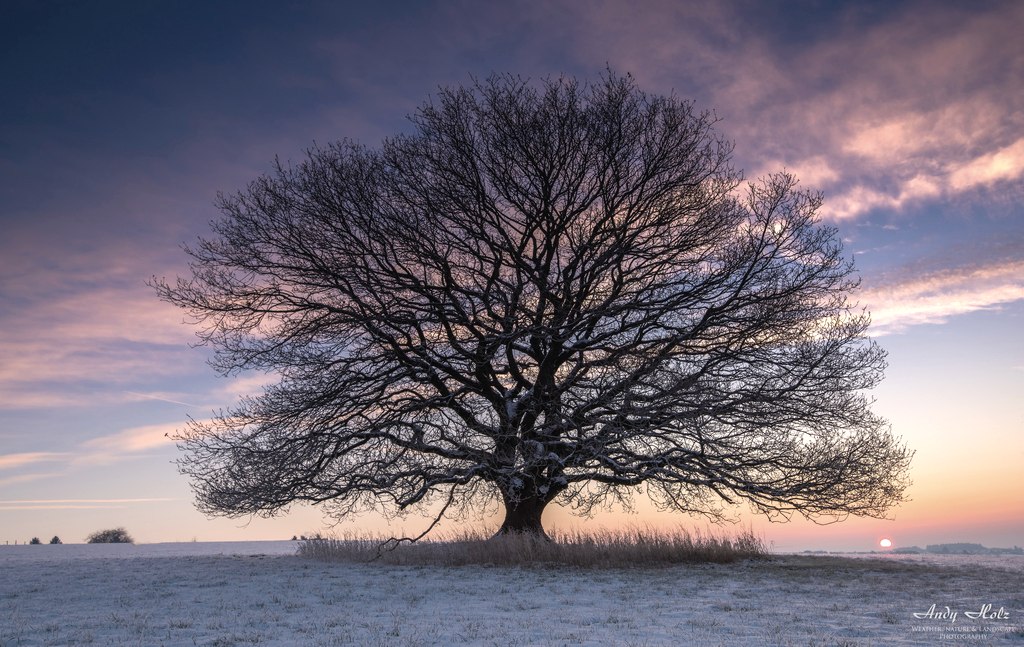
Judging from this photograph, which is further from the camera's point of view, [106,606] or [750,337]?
[750,337]

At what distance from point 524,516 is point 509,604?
Result: 23.1 ft

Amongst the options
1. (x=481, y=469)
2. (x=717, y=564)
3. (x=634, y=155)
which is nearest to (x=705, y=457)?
(x=717, y=564)

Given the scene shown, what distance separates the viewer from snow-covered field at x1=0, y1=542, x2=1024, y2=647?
8.40 meters

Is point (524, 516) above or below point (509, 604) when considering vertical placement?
above

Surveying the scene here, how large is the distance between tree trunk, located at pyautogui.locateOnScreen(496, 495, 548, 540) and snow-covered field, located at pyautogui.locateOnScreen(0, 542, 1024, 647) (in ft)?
7.15

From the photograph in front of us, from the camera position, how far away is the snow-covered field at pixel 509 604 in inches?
331

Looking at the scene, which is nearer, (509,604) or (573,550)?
(509,604)

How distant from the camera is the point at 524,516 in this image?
17.9 metres

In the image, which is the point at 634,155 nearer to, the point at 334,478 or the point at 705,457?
the point at 705,457

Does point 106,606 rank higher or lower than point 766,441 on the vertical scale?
lower

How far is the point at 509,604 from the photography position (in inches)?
428

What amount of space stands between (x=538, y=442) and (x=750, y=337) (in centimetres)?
513

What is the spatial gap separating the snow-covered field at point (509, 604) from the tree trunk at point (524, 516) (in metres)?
2.18

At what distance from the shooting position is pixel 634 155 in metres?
17.1
